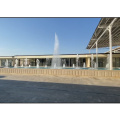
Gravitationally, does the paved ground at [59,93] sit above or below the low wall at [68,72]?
below

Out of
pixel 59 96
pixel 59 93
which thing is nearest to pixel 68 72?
pixel 59 93

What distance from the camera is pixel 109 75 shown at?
711cm

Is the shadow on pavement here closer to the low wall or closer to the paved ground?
the paved ground

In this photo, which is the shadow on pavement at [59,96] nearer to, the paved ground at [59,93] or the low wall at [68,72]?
the paved ground at [59,93]

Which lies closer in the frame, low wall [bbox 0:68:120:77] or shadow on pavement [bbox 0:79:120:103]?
shadow on pavement [bbox 0:79:120:103]

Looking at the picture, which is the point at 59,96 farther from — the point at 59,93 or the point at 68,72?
the point at 68,72

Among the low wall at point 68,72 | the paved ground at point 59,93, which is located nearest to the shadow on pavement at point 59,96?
the paved ground at point 59,93

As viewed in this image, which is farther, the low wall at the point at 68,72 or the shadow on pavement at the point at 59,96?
the low wall at the point at 68,72

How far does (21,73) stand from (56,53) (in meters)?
5.26

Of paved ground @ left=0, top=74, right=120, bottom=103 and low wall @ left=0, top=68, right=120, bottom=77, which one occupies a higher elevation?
low wall @ left=0, top=68, right=120, bottom=77

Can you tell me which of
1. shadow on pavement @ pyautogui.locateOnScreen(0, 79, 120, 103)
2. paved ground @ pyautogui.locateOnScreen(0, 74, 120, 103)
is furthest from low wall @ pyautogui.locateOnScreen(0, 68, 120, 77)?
shadow on pavement @ pyautogui.locateOnScreen(0, 79, 120, 103)
